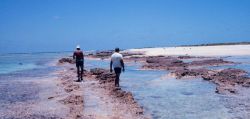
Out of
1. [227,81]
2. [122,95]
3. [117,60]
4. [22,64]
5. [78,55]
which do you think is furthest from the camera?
[22,64]

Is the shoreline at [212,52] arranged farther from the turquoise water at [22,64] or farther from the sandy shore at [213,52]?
the turquoise water at [22,64]

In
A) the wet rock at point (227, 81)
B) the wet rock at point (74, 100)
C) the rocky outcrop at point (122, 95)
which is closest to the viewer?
the rocky outcrop at point (122, 95)

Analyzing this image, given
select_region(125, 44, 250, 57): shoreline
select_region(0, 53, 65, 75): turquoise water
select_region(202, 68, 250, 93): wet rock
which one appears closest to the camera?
select_region(202, 68, 250, 93): wet rock

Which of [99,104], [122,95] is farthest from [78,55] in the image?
[99,104]

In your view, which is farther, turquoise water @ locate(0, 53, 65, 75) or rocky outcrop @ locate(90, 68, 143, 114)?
turquoise water @ locate(0, 53, 65, 75)

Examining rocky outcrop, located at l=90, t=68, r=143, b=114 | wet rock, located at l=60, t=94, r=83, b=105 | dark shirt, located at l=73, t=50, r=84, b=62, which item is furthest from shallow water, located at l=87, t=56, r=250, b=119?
dark shirt, located at l=73, t=50, r=84, b=62

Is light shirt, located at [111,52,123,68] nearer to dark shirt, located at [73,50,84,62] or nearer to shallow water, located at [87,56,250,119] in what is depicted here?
shallow water, located at [87,56,250,119]

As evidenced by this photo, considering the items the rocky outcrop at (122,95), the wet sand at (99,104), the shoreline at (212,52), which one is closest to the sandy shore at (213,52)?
the shoreline at (212,52)

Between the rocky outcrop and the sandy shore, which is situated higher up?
the sandy shore

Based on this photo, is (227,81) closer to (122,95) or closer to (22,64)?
(122,95)

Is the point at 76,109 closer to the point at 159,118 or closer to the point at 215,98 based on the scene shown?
the point at 159,118

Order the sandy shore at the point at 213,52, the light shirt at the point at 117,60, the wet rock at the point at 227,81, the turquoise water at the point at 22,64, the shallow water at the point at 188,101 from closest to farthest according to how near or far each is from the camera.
→ the shallow water at the point at 188,101, the wet rock at the point at 227,81, the light shirt at the point at 117,60, the turquoise water at the point at 22,64, the sandy shore at the point at 213,52

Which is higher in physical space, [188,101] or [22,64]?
[188,101]

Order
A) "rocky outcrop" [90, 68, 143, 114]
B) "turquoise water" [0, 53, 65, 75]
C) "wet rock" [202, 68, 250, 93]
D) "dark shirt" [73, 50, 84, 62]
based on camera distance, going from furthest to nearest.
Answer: "turquoise water" [0, 53, 65, 75] → "dark shirt" [73, 50, 84, 62] → "wet rock" [202, 68, 250, 93] → "rocky outcrop" [90, 68, 143, 114]
